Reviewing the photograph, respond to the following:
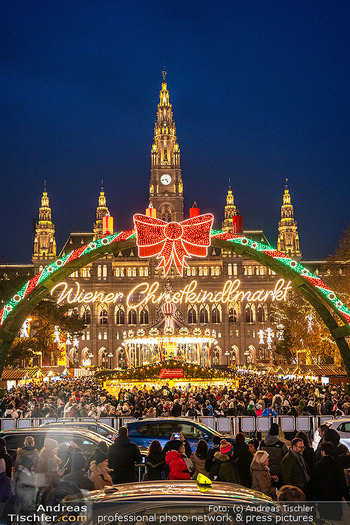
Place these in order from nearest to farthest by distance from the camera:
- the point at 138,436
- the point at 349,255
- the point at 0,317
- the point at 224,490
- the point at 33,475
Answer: the point at 224,490, the point at 33,475, the point at 138,436, the point at 0,317, the point at 349,255

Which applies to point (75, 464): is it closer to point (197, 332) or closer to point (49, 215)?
point (197, 332)

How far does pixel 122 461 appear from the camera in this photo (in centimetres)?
948

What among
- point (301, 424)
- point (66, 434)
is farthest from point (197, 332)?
point (66, 434)

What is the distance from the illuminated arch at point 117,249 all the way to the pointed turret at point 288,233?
84834 millimetres

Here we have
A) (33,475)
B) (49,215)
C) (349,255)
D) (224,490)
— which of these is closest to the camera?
(224,490)

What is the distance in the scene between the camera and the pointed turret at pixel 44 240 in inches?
3964

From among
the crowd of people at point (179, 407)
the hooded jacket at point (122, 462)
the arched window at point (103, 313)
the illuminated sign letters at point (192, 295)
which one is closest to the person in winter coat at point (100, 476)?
the hooded jacket at point (122, 462)

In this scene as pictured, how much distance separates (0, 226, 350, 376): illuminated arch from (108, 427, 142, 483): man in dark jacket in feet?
26.5

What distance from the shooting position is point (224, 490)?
5.20 meters

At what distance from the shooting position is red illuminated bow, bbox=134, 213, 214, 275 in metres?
17.0

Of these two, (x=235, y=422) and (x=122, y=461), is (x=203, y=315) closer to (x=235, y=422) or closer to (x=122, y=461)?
(x=235, y=422)

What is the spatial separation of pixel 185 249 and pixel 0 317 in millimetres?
5549

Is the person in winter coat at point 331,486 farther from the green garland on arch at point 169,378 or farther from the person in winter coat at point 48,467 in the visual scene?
the green garland on arch at point 169,378

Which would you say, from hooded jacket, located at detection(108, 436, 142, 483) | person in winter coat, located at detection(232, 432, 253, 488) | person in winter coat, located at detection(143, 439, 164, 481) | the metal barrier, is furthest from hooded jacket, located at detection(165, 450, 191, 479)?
the metal barrier
